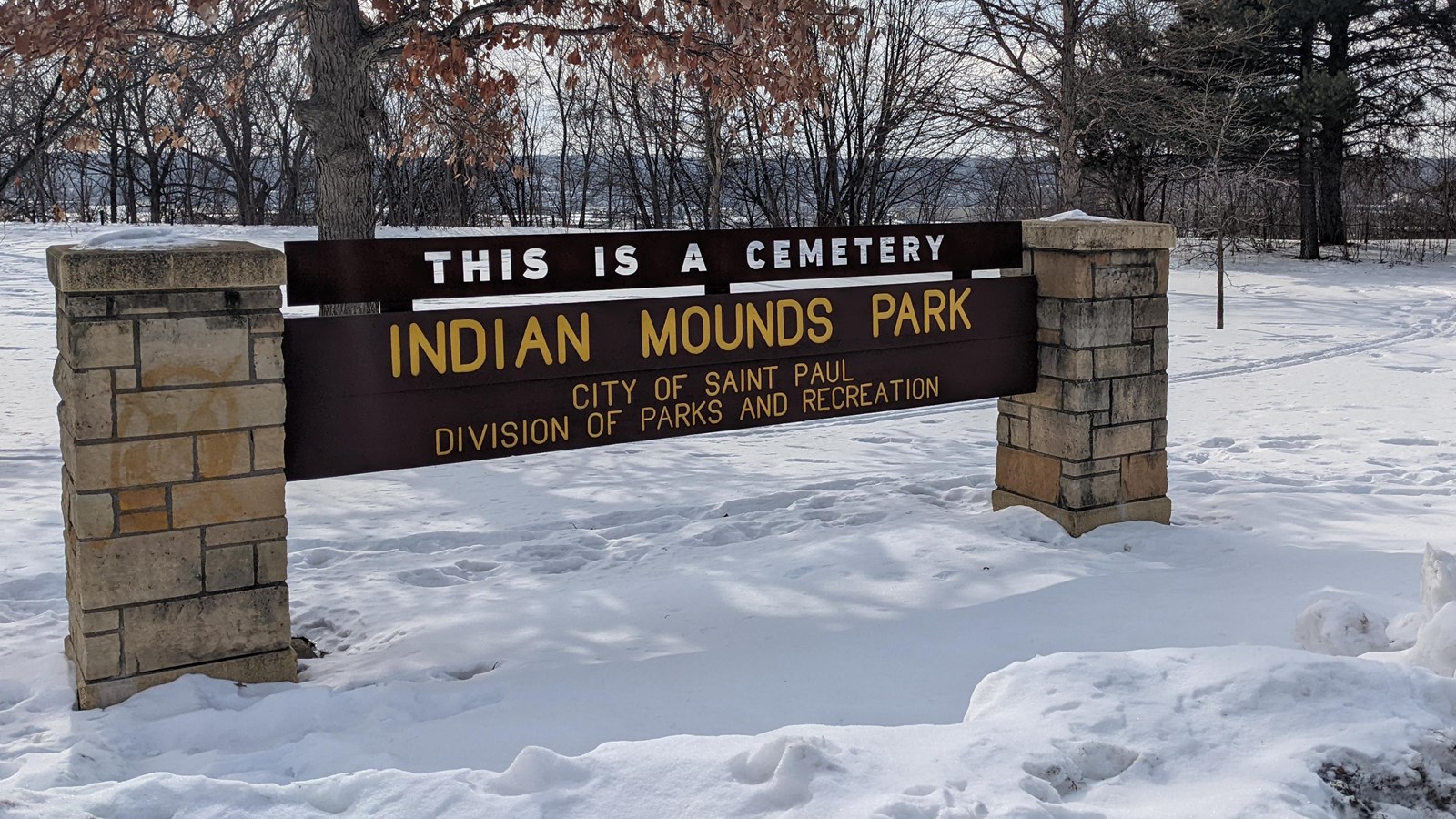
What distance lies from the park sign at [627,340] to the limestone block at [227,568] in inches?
14.0

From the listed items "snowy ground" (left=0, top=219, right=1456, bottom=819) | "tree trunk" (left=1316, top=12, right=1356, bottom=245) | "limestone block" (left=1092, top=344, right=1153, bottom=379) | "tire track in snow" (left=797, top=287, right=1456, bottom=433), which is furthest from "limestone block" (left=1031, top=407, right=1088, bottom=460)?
"tree trunk" (left=1316, top=12, right=1356, bottom=245)

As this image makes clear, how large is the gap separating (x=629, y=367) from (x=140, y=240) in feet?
6.34

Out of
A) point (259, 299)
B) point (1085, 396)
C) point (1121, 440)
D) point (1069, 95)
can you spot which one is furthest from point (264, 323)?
point (1069, 95)

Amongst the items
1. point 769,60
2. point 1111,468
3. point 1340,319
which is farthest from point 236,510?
point 1340,319

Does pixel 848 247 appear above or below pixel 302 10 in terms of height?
below

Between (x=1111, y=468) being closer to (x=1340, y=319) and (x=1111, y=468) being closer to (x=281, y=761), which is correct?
(x=281, y=761)

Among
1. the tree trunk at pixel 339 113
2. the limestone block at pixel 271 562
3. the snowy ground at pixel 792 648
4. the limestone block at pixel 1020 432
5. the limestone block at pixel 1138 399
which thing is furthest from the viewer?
the tree trunk at pixel 339 113

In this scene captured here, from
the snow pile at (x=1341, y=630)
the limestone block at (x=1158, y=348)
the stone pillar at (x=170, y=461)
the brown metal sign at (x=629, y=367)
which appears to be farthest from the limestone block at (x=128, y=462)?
the limestone block at (x=1158, y=348)

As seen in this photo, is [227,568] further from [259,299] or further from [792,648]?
[792,648]

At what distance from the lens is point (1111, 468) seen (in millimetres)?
6324

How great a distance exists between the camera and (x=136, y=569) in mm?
4156

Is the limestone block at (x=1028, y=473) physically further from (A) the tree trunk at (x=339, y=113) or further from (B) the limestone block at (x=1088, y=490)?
(A) the tree trunk at (x=339, y=113)

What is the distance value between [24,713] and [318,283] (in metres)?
1.77

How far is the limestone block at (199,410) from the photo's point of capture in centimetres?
409
